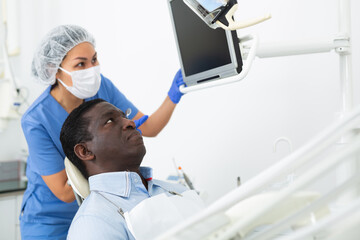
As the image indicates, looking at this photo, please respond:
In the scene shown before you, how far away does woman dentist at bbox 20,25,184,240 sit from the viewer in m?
1.53

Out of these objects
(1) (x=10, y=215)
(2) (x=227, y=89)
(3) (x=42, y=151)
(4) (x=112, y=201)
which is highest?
(2) (x=227, y=89)

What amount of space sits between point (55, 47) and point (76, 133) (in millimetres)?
583

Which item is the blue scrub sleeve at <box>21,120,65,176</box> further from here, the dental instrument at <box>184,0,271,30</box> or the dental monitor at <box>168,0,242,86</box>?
the dental instrument at <box>184,0,271,30</box>

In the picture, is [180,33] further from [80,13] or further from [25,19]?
[25,19]

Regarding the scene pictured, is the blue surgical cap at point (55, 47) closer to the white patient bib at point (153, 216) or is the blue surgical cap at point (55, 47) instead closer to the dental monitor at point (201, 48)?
the dental monitor at point (201, 48)

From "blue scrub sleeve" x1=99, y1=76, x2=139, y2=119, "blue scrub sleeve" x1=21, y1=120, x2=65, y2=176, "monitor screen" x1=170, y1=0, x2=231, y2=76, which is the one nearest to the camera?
"monitor screen" x1=170, y1=0, x2=231, y2=76

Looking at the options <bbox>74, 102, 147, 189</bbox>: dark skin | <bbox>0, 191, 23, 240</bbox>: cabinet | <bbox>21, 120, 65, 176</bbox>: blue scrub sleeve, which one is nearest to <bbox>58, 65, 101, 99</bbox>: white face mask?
<bbox>21, 120, 65, 176</bbox>: blue scrub sleeve

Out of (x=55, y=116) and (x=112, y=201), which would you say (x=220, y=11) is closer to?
(x=112, y=201)

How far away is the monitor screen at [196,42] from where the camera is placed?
1.12 metres

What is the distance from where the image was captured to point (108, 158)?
50.1 inches

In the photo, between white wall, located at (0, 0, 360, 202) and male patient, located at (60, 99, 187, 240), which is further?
white wall, located at (0, 0, 360, 202)

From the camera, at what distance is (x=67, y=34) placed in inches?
66.5

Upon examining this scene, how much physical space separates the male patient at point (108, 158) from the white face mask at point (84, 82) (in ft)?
0.93

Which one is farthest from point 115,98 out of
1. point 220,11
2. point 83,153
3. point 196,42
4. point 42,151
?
point 220,11
